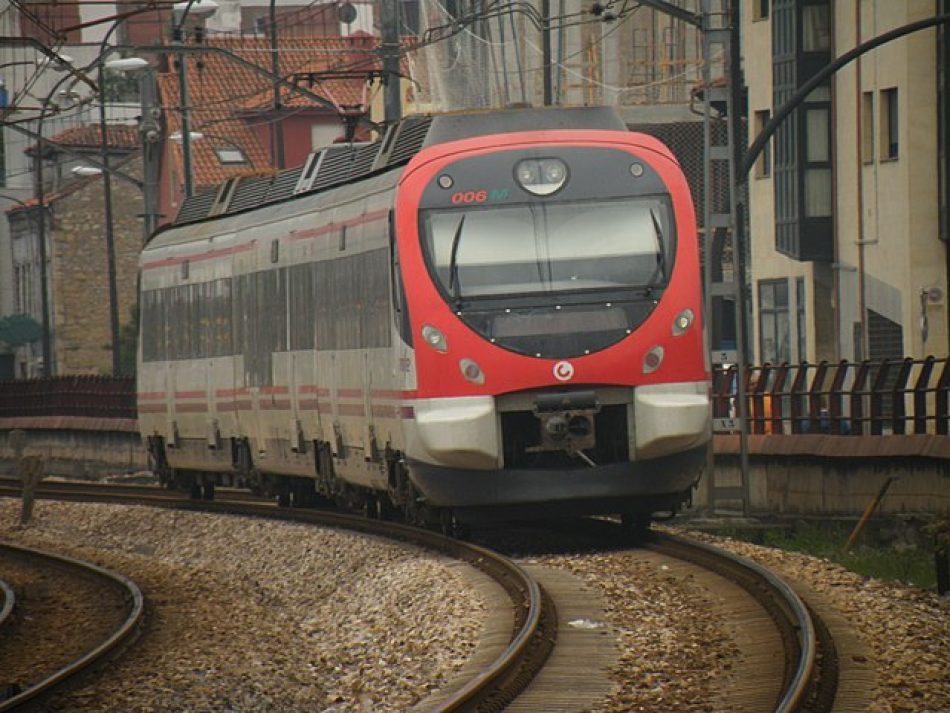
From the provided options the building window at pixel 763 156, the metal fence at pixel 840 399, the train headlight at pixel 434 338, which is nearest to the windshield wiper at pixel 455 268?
the train headlight at pixel 434 338

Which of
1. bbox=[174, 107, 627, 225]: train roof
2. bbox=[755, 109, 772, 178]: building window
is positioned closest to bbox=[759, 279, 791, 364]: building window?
bbox=[755, 109, 772, 178]: building window

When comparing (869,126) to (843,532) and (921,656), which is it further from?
(921,656)

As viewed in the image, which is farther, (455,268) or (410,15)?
(410,15)

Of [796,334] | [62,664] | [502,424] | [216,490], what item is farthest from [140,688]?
[796,334]

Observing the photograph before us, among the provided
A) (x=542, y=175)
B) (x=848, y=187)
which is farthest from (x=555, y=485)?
(x=848, y=187)

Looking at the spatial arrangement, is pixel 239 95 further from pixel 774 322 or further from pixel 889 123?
pixel 889 123

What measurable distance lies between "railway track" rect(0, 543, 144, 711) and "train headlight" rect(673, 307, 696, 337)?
4678mm

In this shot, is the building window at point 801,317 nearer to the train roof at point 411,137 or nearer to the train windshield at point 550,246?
the train roof at point 411,137

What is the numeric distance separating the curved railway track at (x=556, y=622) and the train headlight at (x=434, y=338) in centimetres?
166

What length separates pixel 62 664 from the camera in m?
16.4

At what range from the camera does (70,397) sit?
174ft

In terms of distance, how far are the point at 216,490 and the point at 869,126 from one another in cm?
1621

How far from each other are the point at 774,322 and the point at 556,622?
3716cm

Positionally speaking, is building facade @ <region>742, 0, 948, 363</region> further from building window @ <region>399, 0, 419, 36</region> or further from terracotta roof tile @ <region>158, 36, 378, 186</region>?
terracotta roof tile @ <region>158, 36, 378, 186</region>
